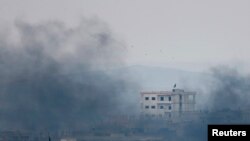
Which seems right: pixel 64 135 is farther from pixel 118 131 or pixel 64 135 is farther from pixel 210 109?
pixel 210 109

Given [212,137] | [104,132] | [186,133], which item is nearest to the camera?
[212,137]

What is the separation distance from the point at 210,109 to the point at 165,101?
4316 millimetres

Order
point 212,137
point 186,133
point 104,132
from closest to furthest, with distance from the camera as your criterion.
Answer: point 212,137 → point 104,132 → point 186,133

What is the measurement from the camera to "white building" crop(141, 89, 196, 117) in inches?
1602

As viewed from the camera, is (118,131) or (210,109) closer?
(118,131)

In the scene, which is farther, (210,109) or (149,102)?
(210,109)

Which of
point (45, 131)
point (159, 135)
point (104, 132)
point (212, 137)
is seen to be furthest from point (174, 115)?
point (212, 137)

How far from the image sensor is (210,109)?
4400cm

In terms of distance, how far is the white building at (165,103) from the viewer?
133 feet

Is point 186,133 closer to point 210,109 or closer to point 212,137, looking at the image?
point 210,109

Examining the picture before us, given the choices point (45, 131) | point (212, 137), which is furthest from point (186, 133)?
point (212, 137)

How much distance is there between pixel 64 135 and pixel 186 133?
7066 millimetres

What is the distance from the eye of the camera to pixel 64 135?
136ft

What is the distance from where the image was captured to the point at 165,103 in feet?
133
